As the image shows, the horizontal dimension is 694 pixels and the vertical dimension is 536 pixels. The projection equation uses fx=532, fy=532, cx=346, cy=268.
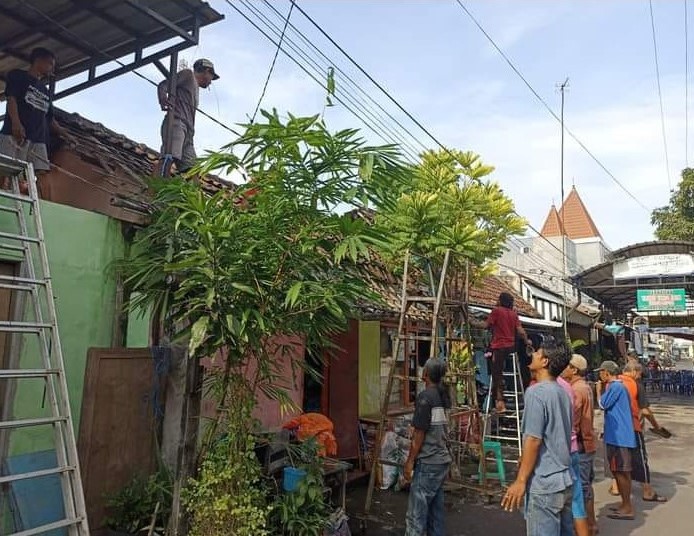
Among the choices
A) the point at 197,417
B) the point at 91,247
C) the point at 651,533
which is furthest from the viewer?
the point at 651,533

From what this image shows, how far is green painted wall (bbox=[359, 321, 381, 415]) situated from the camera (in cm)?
859

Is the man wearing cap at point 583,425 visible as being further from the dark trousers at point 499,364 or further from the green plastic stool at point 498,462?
the dark trousers at point 499,364

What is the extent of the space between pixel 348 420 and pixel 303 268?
14.9ft

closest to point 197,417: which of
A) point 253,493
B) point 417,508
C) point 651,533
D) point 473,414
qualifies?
point 253,493

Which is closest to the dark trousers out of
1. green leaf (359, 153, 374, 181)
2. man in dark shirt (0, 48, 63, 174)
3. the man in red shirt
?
the man in red shirt

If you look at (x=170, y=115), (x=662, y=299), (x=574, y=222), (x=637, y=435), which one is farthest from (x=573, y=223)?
(x=170, y=115)

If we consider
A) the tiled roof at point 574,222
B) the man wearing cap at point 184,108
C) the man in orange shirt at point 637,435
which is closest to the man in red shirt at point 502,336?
the man in orange shirt at point 637,435

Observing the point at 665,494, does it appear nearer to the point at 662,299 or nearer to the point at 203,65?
the point at 203,65

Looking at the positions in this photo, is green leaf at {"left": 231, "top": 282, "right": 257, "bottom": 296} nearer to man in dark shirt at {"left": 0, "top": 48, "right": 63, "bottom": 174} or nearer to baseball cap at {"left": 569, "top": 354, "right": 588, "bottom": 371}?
man in dark shirt at {"left": 0, "top": 48, "right": 63, "bottom": 174}

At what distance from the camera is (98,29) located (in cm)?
573

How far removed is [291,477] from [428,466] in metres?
1.26

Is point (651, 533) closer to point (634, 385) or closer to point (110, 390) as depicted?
point (634, 385)

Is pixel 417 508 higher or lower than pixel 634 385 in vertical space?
lower

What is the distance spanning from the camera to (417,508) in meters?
A: 4.78
